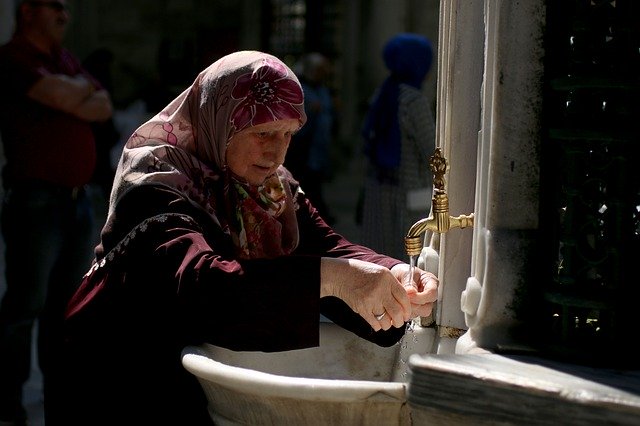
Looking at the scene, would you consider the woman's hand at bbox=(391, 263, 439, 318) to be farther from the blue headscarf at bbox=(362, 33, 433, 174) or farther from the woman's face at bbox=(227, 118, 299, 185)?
the blue headscarf at bbox=(362, 33, 433, 174)

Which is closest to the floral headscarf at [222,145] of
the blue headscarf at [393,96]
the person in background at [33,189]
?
the person in background at [33,189]

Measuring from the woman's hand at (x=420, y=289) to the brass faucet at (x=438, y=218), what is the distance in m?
0.10

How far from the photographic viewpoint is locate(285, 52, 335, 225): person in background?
26.6 feet

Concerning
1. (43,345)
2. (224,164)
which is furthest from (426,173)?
(224,164)

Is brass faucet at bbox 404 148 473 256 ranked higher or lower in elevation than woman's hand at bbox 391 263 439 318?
higher

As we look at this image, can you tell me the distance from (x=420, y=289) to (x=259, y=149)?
1.64ft

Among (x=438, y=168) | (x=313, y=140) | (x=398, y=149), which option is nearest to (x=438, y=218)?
(x=438, y=168)

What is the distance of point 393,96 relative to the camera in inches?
255

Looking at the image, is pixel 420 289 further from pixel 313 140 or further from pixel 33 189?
pixel 313 140

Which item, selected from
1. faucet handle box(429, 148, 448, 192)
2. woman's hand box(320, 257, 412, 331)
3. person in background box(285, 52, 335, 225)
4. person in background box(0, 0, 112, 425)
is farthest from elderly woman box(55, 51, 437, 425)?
person in background box(285, 52, 335, 225)

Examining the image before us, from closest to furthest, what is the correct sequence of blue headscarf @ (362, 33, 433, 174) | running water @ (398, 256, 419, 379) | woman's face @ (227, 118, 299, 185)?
1. woman's face @ (227, 118, 299, 185)
2. running water @ (398, 256, 419, 379)
3. blue headscarf @ (362, 33, 433, 174)

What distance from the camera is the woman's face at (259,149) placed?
112 inches

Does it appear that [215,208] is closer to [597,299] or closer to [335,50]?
[597,299]

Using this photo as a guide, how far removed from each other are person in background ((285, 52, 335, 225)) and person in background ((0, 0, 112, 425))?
306 centimetres
